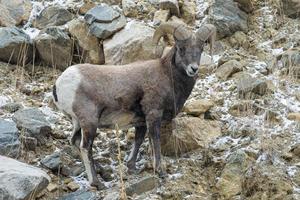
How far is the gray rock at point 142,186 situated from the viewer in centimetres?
676

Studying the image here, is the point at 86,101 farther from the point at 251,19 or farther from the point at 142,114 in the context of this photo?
the point at 251,19

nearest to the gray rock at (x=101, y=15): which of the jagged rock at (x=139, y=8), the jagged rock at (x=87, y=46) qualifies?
the jagged rock at (x=87, y=46)

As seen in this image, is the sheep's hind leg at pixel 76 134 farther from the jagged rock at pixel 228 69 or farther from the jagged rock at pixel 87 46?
the jagged rock at pixel 228 69

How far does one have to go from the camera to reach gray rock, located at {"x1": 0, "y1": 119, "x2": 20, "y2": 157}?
702 cm

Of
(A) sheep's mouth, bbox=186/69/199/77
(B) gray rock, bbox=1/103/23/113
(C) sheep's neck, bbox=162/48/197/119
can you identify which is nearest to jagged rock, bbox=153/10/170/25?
(C) sheep's neck, bbox=162/48/197/119

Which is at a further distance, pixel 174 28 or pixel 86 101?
pixel 174 28

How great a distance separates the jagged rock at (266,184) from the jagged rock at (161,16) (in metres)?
3.80

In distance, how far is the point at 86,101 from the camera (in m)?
6.80

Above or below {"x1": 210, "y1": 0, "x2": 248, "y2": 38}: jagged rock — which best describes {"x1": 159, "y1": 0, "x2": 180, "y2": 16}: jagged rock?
above

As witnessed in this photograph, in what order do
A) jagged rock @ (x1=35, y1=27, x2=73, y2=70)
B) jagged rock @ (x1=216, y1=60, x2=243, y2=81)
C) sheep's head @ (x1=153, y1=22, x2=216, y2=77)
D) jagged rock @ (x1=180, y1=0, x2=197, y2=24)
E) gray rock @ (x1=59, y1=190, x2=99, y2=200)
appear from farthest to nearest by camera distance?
jagged rock @ (x1=180, y1=0, x2=197, y2=24) < jagged rock @ (x1=35, y1=27, x2=73, y2=70) < jagged rock @ (x1=216, y1=60, x2=243, y2=81) < sheep's head @ (x1=153, y1=22, x2=216, y2=77) < gray rock @ (x1=59, y1=190, x2=99, y2=200)

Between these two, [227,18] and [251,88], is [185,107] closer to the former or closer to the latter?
[251,88]

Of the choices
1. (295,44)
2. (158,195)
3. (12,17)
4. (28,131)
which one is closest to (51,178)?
(28,131)

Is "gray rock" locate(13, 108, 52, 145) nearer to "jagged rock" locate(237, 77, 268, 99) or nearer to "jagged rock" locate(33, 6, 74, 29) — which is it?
"jagged rock" locate(33, 6, 74, 29)

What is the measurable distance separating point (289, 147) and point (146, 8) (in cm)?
417
